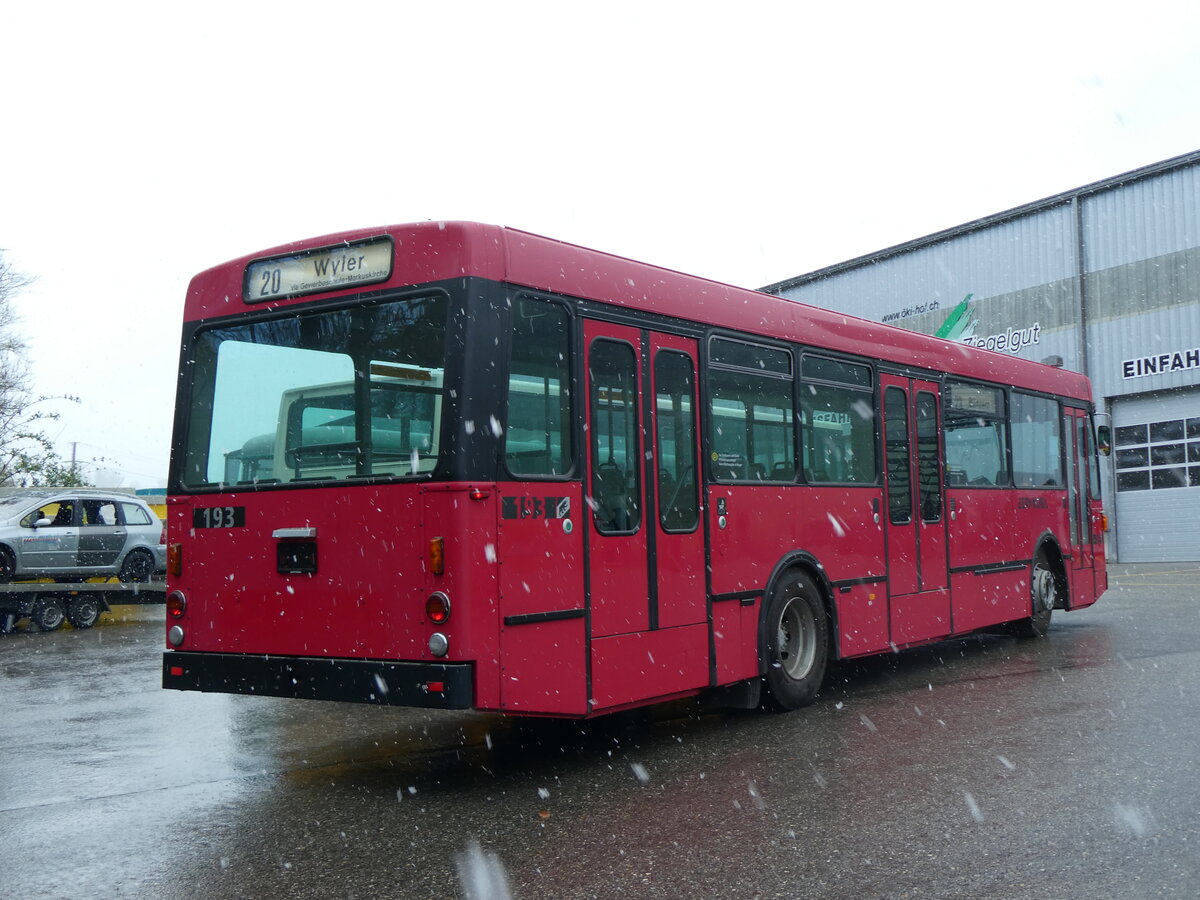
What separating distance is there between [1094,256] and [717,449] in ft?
81.6

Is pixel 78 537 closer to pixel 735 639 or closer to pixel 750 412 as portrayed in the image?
pixel 750 412

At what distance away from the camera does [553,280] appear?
6.65 metres

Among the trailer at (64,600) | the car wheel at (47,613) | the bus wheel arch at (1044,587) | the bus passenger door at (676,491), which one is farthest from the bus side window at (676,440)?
the car wheel at (47,613)

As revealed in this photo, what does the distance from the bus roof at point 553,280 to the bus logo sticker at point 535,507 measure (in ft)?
3.93

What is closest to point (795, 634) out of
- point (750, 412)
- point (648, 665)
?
point (750, 412)

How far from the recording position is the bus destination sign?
6.50 meters

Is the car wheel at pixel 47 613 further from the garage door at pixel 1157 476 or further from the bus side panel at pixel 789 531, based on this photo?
the garage door at pixel 1157 476

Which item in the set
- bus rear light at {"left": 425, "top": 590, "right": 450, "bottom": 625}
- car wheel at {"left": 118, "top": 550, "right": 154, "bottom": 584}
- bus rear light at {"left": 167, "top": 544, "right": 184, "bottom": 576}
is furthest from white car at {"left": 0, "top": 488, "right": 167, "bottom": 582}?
bus rear light at {"left": 425, "top": 590, "right": 450, "bottom": 625}

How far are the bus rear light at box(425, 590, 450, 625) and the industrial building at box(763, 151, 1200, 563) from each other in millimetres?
25945

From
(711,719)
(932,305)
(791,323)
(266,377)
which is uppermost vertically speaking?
(932,305)

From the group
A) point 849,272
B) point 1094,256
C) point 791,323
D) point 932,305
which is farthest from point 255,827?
point 849,272

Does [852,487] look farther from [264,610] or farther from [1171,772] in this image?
[264,610]

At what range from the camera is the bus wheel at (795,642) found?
838 cm

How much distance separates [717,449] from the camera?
7984mm
